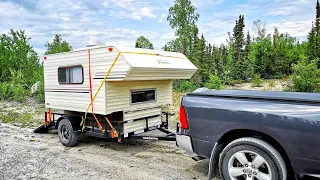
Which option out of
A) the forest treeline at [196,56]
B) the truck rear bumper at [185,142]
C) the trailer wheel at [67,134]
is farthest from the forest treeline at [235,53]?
the truck rear bumper at [185,142]

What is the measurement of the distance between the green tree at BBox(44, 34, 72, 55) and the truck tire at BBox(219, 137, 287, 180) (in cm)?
2163

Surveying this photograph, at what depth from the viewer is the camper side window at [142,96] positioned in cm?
606

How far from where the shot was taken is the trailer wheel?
20.5 feet

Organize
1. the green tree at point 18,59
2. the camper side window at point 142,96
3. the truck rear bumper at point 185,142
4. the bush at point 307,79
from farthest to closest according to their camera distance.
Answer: the green tree at point 18,59 → the bush at point 307,79 → the camper side window at point 142,96 → the truck rear bumper at point 185,142

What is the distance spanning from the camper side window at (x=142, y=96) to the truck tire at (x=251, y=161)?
298 centimetres

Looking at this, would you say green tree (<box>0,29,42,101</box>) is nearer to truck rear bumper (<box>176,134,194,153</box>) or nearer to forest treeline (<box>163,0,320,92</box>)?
forest treeline (<box>163,0,320,92</box>)

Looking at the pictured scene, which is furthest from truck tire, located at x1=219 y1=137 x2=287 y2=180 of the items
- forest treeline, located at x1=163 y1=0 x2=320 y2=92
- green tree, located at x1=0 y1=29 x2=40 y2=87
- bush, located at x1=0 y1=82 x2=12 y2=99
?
green tree, located at x1=0 y1=29 x2=40 y2=87

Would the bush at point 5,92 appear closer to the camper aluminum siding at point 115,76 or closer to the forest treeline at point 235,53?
the forest treeline at point 235,53

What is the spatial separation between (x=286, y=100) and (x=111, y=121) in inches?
145

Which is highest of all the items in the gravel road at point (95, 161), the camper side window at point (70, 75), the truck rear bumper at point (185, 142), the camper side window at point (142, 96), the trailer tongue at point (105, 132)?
the camper side window at point (70, 75)

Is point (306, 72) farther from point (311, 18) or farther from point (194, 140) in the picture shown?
point (311, 18)

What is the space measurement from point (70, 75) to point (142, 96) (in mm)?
1776

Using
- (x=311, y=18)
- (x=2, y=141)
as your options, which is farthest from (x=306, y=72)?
(x=311, y=18)

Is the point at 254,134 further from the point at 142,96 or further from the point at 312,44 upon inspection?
A: the point at 312,44
